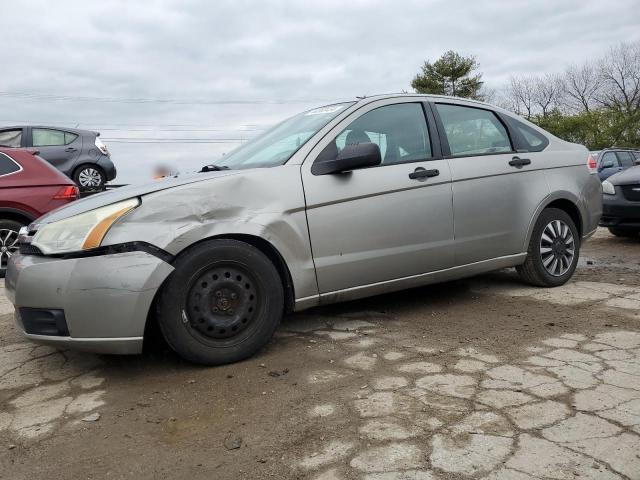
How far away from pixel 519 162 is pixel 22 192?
5.32 metres

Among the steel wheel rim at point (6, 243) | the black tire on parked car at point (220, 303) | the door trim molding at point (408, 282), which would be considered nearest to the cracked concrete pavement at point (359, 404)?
the black tire on parked car at point (220, 303)

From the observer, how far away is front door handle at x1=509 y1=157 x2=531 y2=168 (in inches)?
175

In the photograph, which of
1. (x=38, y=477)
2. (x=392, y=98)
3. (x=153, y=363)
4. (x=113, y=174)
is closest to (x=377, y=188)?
(x=392, y=98)

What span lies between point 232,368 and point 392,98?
2212 millimetres

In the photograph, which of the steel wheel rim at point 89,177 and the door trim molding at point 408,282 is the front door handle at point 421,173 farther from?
the steel wheel rim at point 89,177

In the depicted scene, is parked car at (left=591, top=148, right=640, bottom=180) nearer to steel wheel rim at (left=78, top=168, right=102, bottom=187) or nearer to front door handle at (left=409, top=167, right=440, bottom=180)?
steel wheel rim at (left=78, top=168, right=102, bottom=187)

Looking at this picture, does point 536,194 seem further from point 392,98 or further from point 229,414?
point 229,414

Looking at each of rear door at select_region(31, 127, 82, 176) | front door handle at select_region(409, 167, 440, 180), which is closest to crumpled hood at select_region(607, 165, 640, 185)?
front door handle at select_region(409, 167, 440, 180)

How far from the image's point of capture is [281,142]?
12.9 ft

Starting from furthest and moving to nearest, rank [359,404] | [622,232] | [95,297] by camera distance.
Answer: [622,232] < [95,297] < [359,404]

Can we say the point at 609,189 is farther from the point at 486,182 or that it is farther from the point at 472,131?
the point at 486,182

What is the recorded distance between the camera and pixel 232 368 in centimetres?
318

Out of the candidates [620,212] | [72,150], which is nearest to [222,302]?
[620,212]

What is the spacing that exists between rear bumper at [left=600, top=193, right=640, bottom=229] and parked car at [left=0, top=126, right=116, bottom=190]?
8.34m
